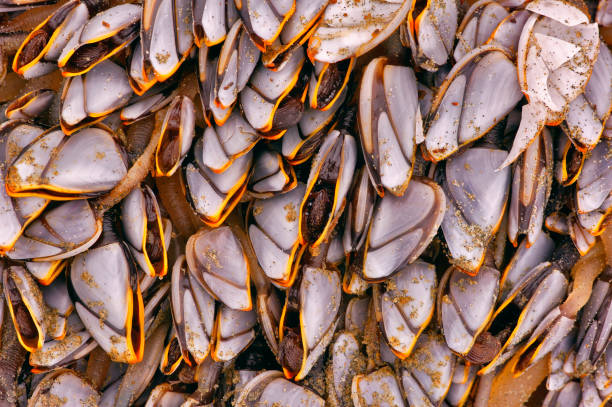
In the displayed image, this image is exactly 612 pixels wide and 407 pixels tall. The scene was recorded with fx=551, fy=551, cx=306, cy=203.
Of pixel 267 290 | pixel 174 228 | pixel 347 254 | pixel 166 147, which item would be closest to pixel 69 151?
pixel 166 147

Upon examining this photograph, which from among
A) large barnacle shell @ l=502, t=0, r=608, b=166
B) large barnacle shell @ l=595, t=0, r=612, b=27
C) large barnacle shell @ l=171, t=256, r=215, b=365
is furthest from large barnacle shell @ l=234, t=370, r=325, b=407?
large barnacle shell @ l=595, t=0, r=612, b=27

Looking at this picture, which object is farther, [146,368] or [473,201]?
[146,368]

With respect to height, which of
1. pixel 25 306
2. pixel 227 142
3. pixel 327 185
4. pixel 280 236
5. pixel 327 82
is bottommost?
pixel 25 306

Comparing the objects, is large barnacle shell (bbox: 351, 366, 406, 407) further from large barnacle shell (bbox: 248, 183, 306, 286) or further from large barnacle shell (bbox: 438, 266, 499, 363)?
large barnacle shell (bbox: 248, 183, 306, 286)

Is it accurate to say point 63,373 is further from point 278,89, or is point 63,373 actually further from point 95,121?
point 278,89

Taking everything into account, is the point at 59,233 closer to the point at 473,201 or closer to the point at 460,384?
the point at 473,201

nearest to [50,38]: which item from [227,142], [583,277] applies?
[227,142]
